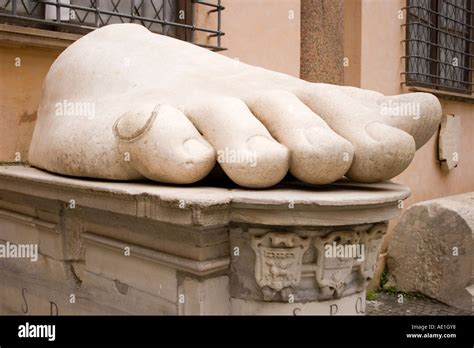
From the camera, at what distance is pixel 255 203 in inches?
54.6

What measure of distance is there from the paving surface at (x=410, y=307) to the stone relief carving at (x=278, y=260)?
270cm

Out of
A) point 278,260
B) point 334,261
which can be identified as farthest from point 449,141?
point 278,260

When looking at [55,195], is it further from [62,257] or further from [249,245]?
[249,245]

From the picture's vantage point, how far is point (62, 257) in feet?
6.43

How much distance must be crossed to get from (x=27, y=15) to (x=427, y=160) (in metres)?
4.23

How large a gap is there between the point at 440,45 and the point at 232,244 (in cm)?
516

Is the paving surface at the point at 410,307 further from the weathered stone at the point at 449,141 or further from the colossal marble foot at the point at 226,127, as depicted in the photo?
the colossal marble foot at the point at 226,127

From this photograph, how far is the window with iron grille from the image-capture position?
5.43m

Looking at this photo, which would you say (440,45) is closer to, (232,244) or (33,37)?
(33,37)

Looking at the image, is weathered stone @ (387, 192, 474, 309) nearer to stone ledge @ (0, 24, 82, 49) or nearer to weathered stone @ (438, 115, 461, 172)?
weathered stone @ (438, 115, 461, 172)

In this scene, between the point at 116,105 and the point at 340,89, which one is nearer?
the point at 340,89

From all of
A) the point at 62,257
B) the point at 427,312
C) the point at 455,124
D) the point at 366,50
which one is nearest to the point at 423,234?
the point at 427,312

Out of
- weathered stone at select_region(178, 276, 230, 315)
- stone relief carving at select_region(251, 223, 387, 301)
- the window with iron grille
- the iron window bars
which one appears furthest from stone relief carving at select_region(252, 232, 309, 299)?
the window with iron grille

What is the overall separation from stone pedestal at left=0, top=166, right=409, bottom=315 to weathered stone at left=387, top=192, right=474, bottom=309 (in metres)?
2.49
